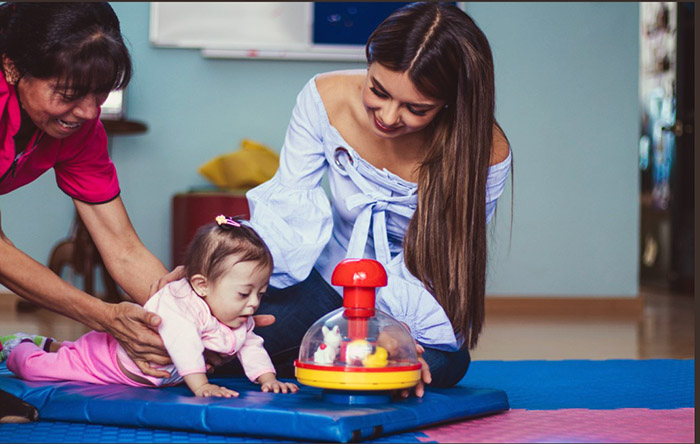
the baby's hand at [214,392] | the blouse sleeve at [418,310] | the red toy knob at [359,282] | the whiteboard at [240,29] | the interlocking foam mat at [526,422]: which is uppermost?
the whiteboard at [240,29]

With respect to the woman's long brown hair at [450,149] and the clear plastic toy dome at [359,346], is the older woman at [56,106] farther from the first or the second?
the woman's long brown hair at [450,149]

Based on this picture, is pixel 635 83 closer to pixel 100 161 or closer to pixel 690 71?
pixel 690 71

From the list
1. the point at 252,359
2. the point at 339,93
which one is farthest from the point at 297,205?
the point at 252,359

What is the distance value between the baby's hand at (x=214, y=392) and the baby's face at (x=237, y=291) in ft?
0.48

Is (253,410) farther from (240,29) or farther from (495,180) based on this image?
(240,29)

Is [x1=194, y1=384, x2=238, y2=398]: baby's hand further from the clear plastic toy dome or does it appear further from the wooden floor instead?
the wooden floor

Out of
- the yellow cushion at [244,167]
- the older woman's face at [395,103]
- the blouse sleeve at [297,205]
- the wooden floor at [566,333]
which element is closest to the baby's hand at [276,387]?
the blouse sleeve at [297,205]

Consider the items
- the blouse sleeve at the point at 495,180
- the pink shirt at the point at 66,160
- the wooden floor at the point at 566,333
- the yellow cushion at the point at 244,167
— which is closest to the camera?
the pink shirt at the point at 66,160

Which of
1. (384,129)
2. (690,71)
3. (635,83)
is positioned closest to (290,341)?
(384,129)

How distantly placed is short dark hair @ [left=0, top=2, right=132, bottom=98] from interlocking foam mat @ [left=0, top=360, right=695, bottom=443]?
56 centimetres

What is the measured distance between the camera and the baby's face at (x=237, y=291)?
1519 mm

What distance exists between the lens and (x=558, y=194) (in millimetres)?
4434

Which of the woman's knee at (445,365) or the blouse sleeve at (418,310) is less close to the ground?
the blouse sleeve at (418,310)

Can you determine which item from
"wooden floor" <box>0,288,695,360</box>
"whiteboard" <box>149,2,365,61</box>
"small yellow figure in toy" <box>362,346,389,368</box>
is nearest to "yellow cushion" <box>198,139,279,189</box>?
"whiteboard" <box>149,2,365,61</box>
